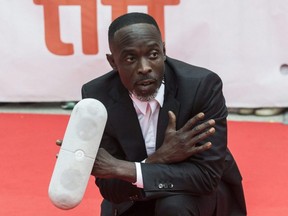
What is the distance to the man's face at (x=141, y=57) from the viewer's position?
211 centimetres

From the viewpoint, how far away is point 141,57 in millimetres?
2111

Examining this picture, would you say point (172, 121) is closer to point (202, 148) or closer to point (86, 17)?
point (202, 148)

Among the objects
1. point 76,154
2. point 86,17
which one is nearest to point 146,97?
point 76,154

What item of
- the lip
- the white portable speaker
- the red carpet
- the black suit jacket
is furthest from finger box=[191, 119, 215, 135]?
the red carpet

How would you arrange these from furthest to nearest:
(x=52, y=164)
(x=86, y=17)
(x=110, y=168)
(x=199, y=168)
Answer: (x=86, y=17) → (x=52, y=164) → (x=199, y=168) → (x=110, y=168)

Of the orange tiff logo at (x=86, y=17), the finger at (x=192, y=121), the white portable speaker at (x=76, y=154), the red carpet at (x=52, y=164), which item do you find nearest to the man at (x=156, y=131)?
the finger at (x=192, y=121)

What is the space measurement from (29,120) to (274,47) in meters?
1.67

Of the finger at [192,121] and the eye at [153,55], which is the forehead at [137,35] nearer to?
the eye at [153,55]

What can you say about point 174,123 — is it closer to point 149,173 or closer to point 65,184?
point 149,173

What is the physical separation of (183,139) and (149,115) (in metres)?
0.21

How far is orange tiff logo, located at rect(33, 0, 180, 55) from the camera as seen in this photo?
4.05m

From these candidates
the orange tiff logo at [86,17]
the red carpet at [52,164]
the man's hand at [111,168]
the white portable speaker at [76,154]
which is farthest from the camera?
the orange tiff logo at [86,17]

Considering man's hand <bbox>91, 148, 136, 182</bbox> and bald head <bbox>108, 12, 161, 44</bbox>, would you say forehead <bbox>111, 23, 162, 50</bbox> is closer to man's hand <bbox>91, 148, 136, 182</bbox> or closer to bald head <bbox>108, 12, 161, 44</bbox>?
bald head <bbox>108, 12, 161, 44</bbox>

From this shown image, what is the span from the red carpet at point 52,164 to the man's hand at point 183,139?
0.91 meters
